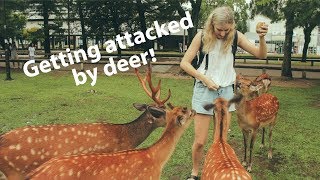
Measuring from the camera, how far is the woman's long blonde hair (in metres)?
4.49

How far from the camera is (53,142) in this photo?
4711 mm

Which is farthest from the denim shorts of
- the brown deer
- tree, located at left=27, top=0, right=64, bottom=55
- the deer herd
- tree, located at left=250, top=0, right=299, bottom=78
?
tree, located at left=27, top=0, right=64, bottom=55

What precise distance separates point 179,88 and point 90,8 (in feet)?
51.0

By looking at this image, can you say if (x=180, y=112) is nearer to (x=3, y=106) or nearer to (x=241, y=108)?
(x=241, y=108)

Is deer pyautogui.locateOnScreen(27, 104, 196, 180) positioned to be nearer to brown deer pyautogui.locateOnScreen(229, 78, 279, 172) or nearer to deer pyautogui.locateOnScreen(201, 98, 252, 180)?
deer pyautogui.locateOnScreen(201, 98, 252, 180)

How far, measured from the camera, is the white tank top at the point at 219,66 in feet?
15.9

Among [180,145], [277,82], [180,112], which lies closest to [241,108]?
[180,145]

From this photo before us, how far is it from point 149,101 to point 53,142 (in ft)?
26.1

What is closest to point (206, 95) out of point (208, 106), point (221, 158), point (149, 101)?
point (208, 106)

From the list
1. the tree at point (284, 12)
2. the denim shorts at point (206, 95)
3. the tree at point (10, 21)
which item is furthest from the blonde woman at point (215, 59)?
the tree at point (10, 21)

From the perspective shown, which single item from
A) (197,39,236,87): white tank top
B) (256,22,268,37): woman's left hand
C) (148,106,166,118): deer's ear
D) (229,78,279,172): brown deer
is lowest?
(229,78,279,172): brown deer

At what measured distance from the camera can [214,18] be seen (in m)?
4.55

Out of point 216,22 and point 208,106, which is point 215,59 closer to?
point 216,22

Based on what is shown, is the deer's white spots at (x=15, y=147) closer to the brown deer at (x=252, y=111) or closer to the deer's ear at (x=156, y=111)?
the deer's ear at (x=156, y=111)
